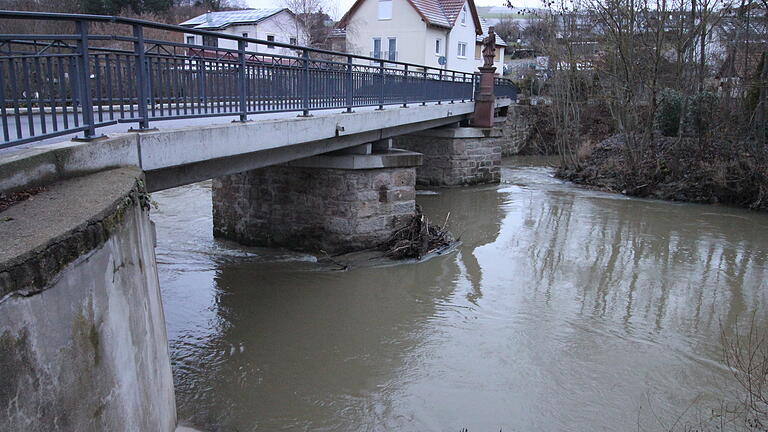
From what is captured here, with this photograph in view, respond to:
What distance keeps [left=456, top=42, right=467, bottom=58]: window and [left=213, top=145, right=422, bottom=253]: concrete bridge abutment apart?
98.4ft

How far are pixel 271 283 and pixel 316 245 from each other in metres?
1.68

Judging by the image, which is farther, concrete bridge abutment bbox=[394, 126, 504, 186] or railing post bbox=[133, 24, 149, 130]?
concrete bridge abutment bbox=[394, 126, 504, 186]

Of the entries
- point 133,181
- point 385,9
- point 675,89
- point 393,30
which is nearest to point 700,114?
point 675,89

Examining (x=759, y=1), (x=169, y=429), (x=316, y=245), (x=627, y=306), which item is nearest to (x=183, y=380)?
(x=169, y=429)

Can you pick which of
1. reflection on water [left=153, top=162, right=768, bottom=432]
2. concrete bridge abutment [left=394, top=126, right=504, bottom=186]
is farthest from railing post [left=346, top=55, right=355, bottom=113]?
concrete bridge abutment [left=394, top=126, right=504, bottom=186]

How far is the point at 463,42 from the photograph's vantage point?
4000cm

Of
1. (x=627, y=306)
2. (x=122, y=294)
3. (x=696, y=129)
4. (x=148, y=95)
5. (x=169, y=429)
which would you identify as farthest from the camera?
(x=696, y=129)

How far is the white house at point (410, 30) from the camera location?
35.2 m

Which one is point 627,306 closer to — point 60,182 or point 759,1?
point 60,182

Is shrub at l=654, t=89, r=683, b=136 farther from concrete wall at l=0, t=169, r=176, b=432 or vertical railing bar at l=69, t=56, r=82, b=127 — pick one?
concrete wall at l=0, t=169, r=176, b=432

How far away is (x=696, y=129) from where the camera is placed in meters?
17.3

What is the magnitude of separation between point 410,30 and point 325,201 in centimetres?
2714

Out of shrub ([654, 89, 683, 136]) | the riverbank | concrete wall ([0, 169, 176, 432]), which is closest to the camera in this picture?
concrete wall ([0, 169, 176, 432])

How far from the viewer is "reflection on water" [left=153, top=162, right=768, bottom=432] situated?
565 centimetres
